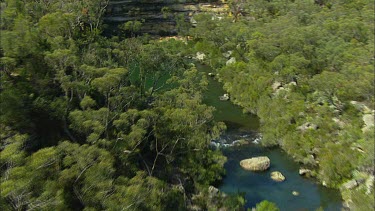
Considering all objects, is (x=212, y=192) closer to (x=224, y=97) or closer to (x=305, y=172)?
(x=305, y=172)

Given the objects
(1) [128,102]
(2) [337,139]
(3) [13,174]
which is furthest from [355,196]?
(3) [13,174]

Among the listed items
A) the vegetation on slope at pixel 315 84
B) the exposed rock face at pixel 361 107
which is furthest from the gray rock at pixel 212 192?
the exposed rock face at pixel 361 107

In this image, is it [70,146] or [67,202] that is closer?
[67,202]

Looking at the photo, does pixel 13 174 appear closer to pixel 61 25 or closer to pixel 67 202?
pixel 67 202

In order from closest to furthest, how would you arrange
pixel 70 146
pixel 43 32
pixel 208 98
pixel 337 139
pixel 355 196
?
pixel 70 146, pixel 355 196, pixel 43 32, pixel 337 139, pixel 208 98

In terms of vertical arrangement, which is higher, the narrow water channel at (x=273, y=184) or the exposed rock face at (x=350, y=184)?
the exposed rock face at (x=350, y=184)

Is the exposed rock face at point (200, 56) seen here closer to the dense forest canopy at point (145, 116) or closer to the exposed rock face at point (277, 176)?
the dense forest canopy at point (145, 116)

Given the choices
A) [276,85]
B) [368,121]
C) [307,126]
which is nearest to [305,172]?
[307,126]
